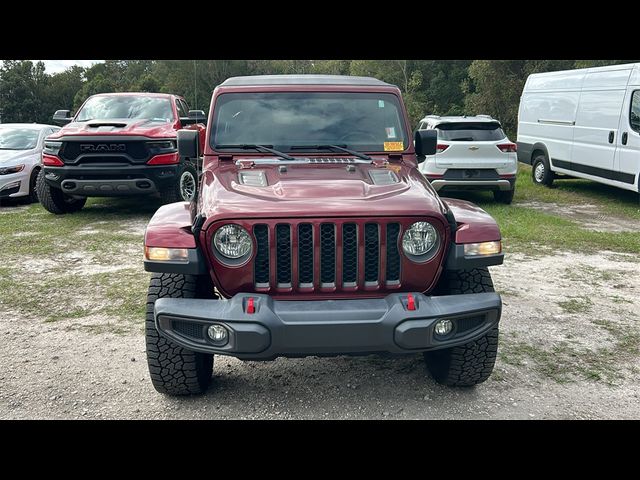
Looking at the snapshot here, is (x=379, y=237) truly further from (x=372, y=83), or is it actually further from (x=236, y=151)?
(x=372, y=83)

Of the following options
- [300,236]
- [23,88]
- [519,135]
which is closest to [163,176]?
[300,236]

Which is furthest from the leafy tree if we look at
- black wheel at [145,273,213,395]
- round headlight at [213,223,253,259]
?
round headlight at [213,223,253,259]

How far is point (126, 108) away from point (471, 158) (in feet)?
20.0

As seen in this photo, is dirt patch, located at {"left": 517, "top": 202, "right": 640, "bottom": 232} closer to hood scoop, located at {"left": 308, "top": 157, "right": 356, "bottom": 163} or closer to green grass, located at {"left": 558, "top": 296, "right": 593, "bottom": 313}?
green grass, located at {"left": 558, "top": 296, "right": 593, "bottom": 313}

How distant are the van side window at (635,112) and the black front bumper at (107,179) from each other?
806 cm

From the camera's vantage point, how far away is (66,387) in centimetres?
391

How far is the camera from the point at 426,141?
4.69 m

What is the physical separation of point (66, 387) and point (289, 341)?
5.79ft

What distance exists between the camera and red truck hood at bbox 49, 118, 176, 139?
9234mm

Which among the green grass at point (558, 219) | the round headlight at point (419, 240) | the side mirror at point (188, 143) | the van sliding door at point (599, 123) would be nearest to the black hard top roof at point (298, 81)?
the side mirror at point (188, 143)

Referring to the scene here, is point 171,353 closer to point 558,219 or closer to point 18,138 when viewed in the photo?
point 558,219

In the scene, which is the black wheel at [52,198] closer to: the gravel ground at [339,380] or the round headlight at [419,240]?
the gravel ground at [339,380]

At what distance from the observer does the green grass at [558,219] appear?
795cm

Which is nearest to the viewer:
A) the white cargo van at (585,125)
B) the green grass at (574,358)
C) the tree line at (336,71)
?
the green grass at (574,358)
